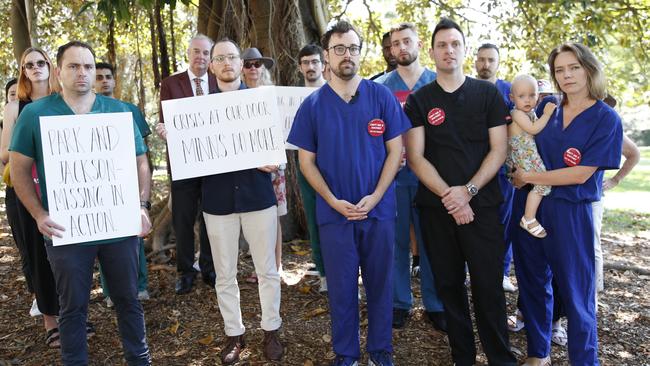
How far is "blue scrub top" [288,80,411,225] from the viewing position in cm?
314

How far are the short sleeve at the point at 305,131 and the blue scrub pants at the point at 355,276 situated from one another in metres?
0.52

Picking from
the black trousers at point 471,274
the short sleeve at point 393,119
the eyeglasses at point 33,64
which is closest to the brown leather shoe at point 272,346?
the black trousers at point 471,274

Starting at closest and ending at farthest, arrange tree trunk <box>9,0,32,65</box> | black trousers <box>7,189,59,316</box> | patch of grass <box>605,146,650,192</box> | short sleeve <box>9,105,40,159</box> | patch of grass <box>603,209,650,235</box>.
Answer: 1. short sleeve <box>9,105,40,159</box>
2. black trousers <box>7,189,59,316</box>
3. patch of grass <box>603,209,650,235</box>
4. tree trunk <box>9,0,32,65</box>
5. patch of grass <box>605,146,650,192</box>

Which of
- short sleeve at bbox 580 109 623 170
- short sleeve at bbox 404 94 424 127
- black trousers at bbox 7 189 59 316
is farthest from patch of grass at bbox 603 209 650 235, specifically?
black trousers at bbox 7 189 59 316

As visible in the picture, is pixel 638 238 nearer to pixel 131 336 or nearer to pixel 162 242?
pixel 162 242

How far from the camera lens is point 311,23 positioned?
6059 mm

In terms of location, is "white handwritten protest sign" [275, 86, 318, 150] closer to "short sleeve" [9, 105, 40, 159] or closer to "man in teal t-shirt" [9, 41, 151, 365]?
"man in teal t-shirt" [9, 41, 151, 365]

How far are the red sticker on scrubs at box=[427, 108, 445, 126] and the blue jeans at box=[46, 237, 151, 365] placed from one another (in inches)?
75.5

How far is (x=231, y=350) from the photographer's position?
11.6ft

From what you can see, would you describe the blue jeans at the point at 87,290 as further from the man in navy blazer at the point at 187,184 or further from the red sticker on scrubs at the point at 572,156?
the red sticker on scrubs at the point at 572,156

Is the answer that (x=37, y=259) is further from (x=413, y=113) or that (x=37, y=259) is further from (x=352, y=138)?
(x=413, y=113)

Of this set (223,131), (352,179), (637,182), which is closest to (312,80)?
(223,131)

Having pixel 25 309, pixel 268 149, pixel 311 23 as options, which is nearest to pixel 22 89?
pixel 268 149

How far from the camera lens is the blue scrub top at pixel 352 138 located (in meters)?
3.14
